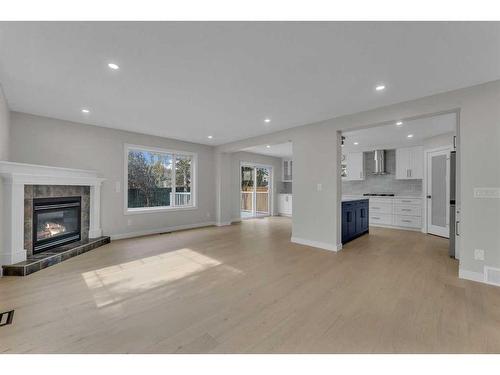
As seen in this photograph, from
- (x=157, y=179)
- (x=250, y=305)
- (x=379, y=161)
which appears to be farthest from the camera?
(x=379, y=161)

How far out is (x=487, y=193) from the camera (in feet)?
8.61

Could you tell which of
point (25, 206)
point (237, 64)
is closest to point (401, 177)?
point (237, 64)

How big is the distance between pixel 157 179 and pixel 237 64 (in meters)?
4.30

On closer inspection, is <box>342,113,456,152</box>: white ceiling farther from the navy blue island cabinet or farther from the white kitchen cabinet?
the white kitchen cabinet

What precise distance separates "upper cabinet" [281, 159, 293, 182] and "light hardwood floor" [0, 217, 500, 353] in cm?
580

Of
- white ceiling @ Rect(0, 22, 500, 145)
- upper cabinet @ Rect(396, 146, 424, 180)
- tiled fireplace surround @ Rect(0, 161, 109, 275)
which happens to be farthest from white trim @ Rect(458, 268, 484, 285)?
tiled fireplace surround @ Rect(0, 161, 109, 275)

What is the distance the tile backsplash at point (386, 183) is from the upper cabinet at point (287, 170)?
2528 millimetres

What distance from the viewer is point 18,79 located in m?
2.63

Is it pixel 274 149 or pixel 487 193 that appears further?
pixel 274 149

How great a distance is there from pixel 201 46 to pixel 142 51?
57 centimetres

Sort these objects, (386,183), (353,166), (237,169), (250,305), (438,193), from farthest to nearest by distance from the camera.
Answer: (237,169) < (353,166) < (386,183) < (438,193) < (250,305)

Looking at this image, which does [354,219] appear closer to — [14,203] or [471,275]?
[471,275]
